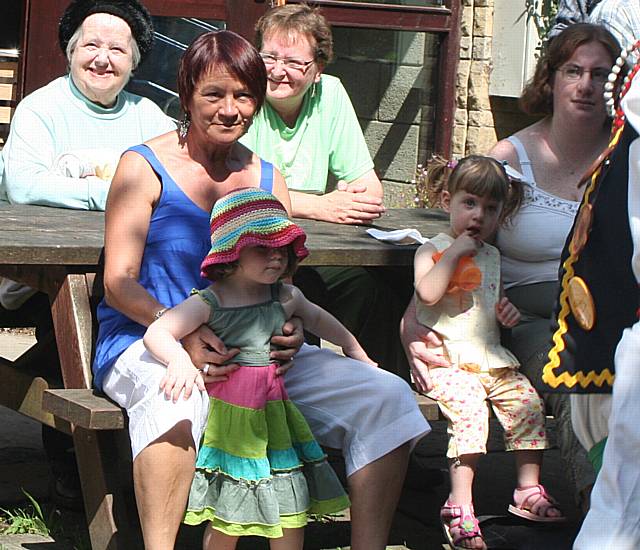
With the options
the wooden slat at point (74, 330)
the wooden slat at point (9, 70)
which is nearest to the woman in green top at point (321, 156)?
the wooden slat at point (74, 330)

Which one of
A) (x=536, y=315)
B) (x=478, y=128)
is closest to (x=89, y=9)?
(x=536, y=315)

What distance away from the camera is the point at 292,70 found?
4602 mm

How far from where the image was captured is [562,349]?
2738 millimetres

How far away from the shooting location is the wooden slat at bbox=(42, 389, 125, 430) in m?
3.40

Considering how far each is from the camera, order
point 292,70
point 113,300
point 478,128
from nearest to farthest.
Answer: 1. point 113,300
2. point 292,70
3. point 478,128

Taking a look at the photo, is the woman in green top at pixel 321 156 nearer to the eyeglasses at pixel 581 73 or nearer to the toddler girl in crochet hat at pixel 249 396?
the eyeglasses at pixel 581 73

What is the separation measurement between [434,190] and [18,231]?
1.28 m

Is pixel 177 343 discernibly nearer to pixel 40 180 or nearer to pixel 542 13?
pixel 40 180

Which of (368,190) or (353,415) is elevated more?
(368,190)

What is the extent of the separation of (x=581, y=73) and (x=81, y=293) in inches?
65.1

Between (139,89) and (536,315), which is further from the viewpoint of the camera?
(139,89)

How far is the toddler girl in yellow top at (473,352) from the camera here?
380 cm

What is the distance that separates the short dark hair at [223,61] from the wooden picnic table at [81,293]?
50cm

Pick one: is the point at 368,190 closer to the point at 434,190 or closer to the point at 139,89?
the point at 434,190
